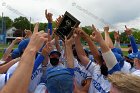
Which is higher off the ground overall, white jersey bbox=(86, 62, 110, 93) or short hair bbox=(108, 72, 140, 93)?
short hair bbox=(108, 72, 140, 93)

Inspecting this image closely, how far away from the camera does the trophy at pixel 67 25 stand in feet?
18.2

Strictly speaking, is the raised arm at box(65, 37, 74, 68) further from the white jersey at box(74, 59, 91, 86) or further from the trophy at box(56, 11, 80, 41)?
the white jersey at box(74, 59, 91, 86)

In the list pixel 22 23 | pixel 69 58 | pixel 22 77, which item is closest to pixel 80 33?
pixel 69 58

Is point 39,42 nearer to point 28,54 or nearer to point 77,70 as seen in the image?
point 28,54

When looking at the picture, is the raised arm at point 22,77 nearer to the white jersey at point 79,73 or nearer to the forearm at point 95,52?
the forearm at point 95,52

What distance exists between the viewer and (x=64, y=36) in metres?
5.60

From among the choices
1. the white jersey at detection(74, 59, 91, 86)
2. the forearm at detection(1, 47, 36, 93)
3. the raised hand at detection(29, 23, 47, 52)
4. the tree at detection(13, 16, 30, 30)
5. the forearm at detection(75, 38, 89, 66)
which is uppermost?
the raised hand at detection(29, 23, 47, 52)

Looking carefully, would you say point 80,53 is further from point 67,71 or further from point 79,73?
point 67,71

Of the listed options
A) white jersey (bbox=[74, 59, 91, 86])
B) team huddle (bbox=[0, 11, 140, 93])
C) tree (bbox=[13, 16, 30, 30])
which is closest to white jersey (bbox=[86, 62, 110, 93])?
team huddle (bbox=[0, 11, 140, 93])

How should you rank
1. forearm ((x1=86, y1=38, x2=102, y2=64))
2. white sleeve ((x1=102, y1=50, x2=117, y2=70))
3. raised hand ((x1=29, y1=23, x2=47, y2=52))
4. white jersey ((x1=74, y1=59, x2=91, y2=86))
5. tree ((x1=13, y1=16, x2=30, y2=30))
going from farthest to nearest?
tree ((x1=13, y1=16, x2=30, y2=30)), white jersey ((x1=74, y1=59, x2=91, y2=86)), forearm ((x1=86, y1=38, x2=102, y2=64)), white sleeve ((x1=102, y1=50, x2=117, y2=70)), raised hand ((x1=29, y1=23, x2=47, y2=52))

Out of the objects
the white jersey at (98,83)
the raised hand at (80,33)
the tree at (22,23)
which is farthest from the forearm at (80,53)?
the tree at (22,23)

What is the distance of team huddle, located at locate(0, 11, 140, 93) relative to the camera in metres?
2.58

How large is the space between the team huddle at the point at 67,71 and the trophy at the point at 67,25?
4.8 inches

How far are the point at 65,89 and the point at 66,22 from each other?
2.06 m
